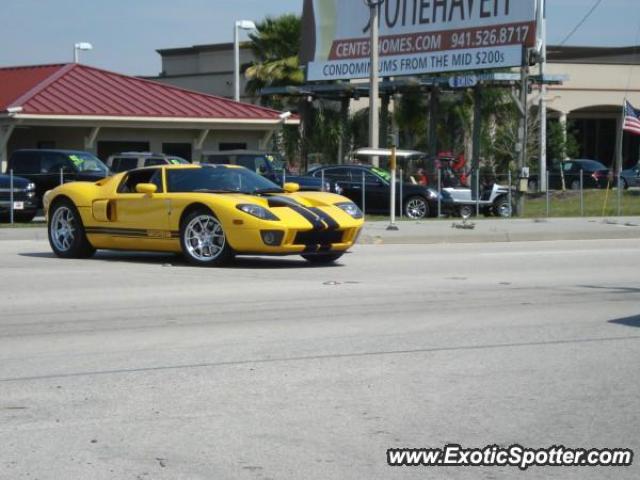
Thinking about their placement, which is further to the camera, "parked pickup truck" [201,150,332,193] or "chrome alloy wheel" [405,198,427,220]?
"parked pickup truck" [201,150,332,193]

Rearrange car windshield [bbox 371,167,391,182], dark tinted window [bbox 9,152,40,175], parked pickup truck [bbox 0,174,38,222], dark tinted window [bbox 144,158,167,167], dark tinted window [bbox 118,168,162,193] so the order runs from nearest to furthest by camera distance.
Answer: dark tinted window [bbox 118,168,162,193]
parked pickup truck [bbox 0,174,38,222]
dark tinted window [bbox 9,152,40,175]
car windshield [bbox 371,167,391,182]
dark tinted window [bbox 144,158,167,167]

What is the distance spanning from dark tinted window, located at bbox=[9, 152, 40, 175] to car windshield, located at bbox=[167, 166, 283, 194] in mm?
13263

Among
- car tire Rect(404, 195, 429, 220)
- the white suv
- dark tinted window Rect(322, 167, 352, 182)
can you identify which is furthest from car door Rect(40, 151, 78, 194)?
car tire Rect(404, 195, 429, 220)

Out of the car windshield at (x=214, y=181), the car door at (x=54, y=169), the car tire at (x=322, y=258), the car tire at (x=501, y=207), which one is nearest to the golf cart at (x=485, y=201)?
the car tire at (x=501, y=207)

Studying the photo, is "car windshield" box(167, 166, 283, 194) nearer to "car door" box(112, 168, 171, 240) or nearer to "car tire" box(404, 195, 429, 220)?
"car door" box(112, 168, 171, 240)

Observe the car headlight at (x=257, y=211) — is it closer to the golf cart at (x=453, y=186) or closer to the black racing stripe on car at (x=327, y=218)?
the black racing stripe on car at (x=327, y=218)

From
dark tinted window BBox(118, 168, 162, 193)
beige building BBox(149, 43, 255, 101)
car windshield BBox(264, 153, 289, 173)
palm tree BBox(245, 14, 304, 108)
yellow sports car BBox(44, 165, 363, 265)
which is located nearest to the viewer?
yellow sports car BBox(44, 165, 363, 265)

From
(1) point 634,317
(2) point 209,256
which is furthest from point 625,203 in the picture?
(1) point 634,317

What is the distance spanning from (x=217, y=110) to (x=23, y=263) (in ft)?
79.4

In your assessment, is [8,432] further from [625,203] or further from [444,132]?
[444,132]

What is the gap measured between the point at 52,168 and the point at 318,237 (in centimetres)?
1475

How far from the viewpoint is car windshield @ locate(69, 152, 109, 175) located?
27.1 meters

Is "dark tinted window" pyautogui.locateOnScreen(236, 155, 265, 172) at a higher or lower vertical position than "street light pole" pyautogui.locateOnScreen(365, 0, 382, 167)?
lower

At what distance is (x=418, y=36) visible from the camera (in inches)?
1364
